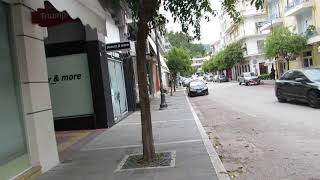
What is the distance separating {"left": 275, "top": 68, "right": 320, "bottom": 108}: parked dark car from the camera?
59.0 ft

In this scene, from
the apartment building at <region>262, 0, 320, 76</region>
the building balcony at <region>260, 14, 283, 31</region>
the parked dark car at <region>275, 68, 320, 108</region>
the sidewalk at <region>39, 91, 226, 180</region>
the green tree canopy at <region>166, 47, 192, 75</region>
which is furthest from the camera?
the green tree canopy at <region>166, 47, 192, 75</region>

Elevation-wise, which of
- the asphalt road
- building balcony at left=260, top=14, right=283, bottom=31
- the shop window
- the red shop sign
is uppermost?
building balcony at left=260, top=14, right=283, bottom=31

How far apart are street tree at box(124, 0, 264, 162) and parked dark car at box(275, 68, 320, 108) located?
297 inches

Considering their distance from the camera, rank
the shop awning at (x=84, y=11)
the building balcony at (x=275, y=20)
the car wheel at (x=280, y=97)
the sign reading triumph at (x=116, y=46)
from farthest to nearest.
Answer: the building balcony at (x=275, y=20) → the car wheel at (x=280, y=97) → the sign reading triumph at (x=116, y=46) → the shop awning at (x=84, y=11)

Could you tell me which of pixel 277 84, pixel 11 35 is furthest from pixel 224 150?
pixel 277 84

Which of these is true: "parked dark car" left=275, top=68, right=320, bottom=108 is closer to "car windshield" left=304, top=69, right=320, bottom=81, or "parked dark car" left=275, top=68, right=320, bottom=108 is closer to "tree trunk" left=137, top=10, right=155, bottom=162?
"car windshield" left=304, top=69, right=320, bottom=81

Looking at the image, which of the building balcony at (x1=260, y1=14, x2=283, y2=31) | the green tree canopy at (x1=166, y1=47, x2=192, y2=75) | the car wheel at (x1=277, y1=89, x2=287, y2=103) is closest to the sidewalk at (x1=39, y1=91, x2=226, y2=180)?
the car wheel at (x1=277, y1=89, x2=287, y2=103)

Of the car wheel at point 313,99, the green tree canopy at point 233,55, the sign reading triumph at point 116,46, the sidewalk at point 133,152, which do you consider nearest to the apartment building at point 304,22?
the car wheel at point 313,99

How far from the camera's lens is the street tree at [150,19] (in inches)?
355

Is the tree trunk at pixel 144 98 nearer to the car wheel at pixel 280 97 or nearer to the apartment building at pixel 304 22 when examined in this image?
the car wheel at pixel 280 97

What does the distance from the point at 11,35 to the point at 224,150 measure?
495 cm

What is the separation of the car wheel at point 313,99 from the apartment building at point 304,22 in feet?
74.0

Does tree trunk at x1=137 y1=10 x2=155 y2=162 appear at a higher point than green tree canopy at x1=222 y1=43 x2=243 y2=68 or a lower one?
lower

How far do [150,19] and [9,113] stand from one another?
3.16 metres
